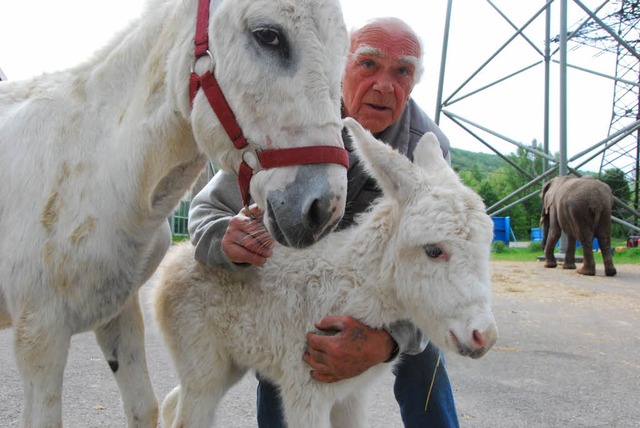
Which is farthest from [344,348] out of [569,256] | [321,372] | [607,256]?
[569,256]

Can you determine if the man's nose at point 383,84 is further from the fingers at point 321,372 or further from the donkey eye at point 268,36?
the fingers at point 321,372

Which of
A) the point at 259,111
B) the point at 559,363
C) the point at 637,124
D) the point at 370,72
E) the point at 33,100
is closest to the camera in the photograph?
the point at 259,111

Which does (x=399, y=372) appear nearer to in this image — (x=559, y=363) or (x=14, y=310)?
(x=14, y=310)

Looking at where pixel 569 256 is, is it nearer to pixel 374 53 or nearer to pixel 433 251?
pixel 374 53

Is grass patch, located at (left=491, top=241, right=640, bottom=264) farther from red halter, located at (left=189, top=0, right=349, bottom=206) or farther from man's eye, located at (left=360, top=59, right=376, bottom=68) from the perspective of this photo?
red halter, located at (left=189, top=0, right=349, bottom=206)

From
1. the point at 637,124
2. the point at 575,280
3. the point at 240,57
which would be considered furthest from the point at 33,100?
the point at 637,124

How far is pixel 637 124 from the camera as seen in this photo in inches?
447

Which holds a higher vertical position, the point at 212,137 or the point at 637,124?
the point at 212,137

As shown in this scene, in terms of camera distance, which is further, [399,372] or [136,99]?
[399,372]

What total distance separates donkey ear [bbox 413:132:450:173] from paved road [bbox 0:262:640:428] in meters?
1.82

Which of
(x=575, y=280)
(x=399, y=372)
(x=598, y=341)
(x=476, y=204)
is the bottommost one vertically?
(x=575, y=280)

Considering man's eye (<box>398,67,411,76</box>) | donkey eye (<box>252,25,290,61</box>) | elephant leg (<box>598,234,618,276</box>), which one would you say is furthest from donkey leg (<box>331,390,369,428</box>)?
elephant leg (<box>598,234,618,276</box>)

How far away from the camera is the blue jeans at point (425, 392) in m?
2.82

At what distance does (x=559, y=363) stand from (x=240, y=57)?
4.41 metres
